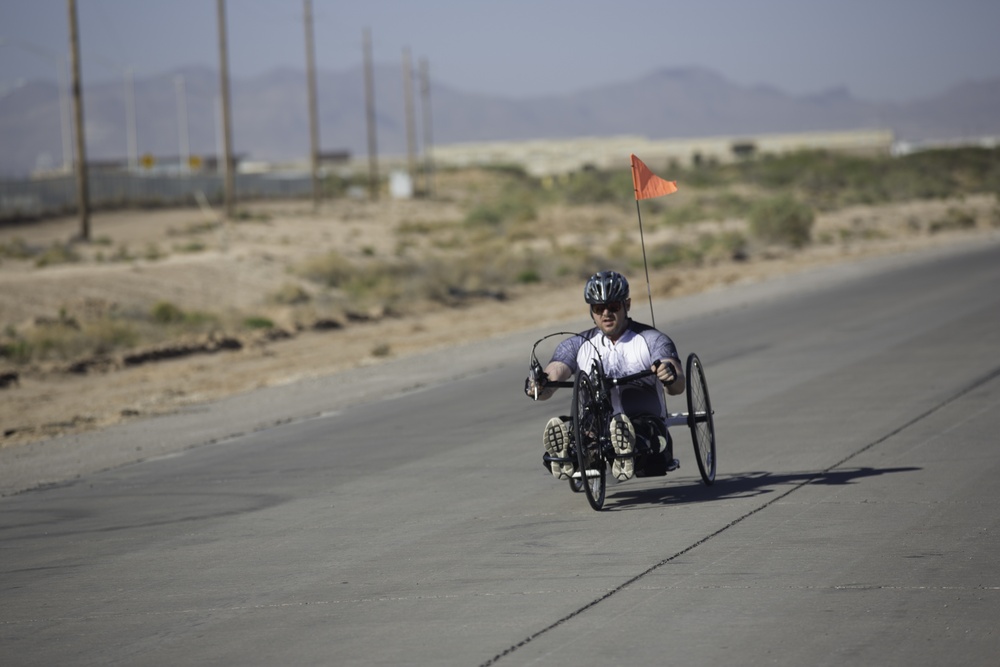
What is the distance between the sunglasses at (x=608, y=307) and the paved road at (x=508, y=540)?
1358mm

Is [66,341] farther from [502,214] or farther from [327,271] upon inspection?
[502,214]

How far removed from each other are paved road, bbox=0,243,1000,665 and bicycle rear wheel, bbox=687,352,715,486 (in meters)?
0.21

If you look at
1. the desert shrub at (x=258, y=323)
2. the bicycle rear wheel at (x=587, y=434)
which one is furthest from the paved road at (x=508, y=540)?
the desert shrub at (x=258, y=323)

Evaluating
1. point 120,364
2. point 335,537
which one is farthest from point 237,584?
point 120,364

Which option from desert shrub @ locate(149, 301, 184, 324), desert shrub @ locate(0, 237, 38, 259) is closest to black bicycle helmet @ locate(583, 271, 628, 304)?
desert shrub @ locate(149, 301, 184, 324)

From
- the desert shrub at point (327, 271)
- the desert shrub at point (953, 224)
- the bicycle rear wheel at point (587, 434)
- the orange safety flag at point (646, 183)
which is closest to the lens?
the bicycle rear wheel at point (587, 434)

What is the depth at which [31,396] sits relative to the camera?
20.2 metres

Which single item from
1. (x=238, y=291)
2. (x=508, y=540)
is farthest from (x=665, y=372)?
(x=238, y=291)

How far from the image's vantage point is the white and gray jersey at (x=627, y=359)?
9.10 meters

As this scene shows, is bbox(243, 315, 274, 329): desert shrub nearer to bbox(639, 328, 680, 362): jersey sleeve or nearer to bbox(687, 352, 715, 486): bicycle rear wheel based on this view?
bbox(687, 352, 715, 486): bicycle rear wheel

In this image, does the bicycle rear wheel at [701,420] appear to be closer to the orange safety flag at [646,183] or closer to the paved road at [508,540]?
the paved road at [508,540]

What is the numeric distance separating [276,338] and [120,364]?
12.7 ft

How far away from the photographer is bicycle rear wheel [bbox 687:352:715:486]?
30.8 ft

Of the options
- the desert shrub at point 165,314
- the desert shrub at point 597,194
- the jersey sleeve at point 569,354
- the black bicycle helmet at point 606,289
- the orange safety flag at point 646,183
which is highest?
the desert shrub at point 597,194
